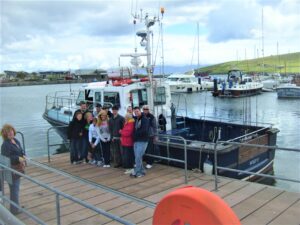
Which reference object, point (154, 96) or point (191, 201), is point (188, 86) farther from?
point (191, 201)

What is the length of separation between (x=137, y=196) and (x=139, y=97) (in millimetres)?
5641

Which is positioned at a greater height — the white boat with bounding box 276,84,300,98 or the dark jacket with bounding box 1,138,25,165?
the dark jacket with bounding box 1,138,25,165

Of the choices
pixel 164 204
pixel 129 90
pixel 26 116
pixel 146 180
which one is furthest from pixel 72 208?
pixel 26 116

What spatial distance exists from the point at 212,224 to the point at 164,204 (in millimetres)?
514

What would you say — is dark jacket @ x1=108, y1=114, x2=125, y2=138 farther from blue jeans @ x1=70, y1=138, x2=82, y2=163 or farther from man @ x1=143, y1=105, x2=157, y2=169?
blue jeans @ x1=70, y1=138, x2=82, y2=163

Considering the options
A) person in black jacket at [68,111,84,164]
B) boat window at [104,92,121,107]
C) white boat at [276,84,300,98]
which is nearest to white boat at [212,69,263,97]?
white boat at [276,84,300,98]

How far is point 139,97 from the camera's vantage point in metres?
12.4

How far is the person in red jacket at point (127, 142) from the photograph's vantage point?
8422 millimetres

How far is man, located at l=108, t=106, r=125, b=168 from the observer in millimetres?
8906

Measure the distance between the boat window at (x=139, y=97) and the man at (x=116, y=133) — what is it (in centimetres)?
303

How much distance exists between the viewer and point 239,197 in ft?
22.4

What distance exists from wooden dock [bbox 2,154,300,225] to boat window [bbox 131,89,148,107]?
329 cm

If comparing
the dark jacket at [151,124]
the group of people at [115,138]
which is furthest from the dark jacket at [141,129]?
the dark jacket at [151,124]

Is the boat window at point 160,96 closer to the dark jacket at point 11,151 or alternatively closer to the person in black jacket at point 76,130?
the person in black jacket at point 76,130
